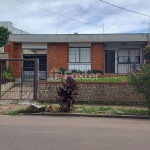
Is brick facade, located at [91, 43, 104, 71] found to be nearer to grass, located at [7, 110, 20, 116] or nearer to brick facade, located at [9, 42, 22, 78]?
brick facade, located at [9, 42, 22, 78]

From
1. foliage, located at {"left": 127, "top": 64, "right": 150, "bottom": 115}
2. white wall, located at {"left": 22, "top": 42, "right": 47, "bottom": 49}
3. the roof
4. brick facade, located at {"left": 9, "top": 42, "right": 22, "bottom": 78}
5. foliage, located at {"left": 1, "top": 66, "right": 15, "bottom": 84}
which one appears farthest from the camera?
white wall, located at {"left": 22, "top": 42, "right": 47, "bottom": 49}

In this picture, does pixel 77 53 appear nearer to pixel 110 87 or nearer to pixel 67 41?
pixel 67 41

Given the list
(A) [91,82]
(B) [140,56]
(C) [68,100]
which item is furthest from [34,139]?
(B) [140,56]

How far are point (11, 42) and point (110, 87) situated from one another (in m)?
10.9

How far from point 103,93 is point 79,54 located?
849 centimetres

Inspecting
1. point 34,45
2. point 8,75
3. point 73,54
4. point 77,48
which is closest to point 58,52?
point 73,54

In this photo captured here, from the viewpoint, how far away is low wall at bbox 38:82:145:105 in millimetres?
12992

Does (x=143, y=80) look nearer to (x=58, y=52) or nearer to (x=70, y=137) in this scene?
(x=70, y=137)

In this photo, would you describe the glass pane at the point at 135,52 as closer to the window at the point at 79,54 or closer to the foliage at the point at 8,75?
the window at the point at 79,54

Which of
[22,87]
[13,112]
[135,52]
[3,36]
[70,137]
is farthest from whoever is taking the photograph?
[135,52]

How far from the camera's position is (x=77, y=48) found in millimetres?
21047

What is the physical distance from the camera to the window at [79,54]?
21.0m

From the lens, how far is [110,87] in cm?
1312

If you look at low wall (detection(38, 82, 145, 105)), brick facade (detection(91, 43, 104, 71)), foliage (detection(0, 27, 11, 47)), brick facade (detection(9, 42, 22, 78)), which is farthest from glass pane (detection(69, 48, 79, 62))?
low wall (detection(38, 82, 145, 105))
